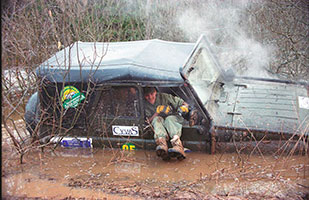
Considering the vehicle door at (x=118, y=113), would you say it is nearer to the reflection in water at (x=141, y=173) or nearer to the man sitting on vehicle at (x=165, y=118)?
the man sitting on vehicle at (x=165, y=118)

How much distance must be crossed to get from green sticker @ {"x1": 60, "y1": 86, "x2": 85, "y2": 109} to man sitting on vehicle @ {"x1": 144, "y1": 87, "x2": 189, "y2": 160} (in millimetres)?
1066

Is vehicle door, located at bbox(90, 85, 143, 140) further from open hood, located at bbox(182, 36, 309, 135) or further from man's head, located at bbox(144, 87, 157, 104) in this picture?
open hood, located at bbox(182, 36, 309, 135)

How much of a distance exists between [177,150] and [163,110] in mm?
738

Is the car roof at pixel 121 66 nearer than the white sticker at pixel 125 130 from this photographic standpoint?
Yes

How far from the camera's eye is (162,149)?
4.30 m

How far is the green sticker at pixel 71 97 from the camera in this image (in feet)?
15.8

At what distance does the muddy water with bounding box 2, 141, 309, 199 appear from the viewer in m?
3.69

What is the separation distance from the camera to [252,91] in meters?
5.07

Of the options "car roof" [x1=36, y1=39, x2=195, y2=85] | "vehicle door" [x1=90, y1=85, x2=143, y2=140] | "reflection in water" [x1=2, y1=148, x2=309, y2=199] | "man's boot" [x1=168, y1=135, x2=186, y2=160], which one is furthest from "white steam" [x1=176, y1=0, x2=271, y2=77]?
"reflection in water" [x1=2, y1=148, x2=309, y2=199]

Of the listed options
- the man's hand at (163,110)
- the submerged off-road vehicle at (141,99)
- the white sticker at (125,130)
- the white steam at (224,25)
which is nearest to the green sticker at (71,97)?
the submerged off-road vehicle at (141,99)

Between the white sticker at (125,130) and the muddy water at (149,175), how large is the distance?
1.02 feet

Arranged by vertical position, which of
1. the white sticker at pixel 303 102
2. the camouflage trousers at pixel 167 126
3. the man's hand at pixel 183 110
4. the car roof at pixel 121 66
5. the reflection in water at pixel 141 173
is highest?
the car roof at pixel 121 66

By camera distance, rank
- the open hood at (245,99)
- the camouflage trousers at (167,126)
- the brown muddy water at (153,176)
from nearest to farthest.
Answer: the brown muddy water at (153,176) < the open hood at (245,99) < the camouflage trousers at (167,126)

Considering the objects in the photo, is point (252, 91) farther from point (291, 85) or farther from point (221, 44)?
point (221, 44)
